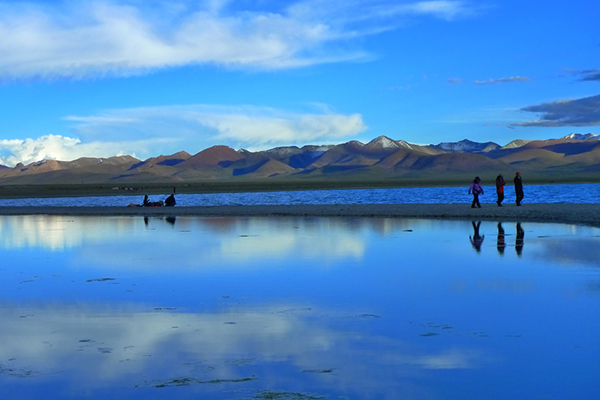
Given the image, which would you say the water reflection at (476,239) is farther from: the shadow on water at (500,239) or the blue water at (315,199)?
the blue water at (315,199)

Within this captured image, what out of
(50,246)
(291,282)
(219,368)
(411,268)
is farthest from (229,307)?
(50,246)

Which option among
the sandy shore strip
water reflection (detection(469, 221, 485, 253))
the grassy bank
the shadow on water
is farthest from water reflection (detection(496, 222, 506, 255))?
the grassy bank

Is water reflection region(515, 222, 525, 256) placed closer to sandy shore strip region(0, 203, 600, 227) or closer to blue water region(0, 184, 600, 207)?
A: sandy shore strip region(0, 203, 600, 227)

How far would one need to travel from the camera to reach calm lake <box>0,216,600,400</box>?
6344 mm

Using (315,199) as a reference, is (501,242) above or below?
above

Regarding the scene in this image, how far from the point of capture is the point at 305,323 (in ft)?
28.8

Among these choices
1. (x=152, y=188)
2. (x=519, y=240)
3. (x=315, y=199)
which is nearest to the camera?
(x=519, y=240)

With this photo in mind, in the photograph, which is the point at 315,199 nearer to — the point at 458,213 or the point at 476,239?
the point at 458,213

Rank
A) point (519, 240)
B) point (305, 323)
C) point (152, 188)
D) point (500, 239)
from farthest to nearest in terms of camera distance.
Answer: point (152, 188) < point (500, 239) < point (519, 240) < point (305, 323)

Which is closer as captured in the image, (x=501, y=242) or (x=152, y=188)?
(x=501, y=242)

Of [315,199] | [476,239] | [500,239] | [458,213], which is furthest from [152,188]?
[500,239]

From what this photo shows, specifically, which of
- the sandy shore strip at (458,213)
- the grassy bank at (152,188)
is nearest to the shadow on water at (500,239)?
the sandy shore strip at (458,213)

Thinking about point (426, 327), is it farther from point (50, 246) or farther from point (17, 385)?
point (50, 246)

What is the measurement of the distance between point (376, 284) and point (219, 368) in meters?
5.19
